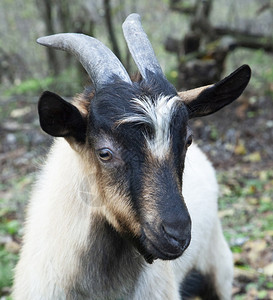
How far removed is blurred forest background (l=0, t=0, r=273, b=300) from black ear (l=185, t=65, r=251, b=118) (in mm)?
1346

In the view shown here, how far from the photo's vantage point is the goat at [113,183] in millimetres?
2414

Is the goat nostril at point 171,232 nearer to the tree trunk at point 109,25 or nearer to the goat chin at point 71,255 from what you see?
the goat chin at point 71,255

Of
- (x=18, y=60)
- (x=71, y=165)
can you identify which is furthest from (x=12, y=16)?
(x=71, y=165)

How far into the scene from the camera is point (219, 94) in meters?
2.93

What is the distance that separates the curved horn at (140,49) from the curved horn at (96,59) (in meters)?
0.15

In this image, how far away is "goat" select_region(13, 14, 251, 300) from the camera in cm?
241

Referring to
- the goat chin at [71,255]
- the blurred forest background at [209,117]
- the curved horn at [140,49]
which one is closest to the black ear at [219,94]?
the curved horn at [140,49]

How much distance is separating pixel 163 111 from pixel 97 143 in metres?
0.41

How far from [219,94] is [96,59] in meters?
0.82

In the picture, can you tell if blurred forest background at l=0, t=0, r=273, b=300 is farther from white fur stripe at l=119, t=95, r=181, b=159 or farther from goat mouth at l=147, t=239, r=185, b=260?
goat mouth at l=147, t=239, r=185, b=260

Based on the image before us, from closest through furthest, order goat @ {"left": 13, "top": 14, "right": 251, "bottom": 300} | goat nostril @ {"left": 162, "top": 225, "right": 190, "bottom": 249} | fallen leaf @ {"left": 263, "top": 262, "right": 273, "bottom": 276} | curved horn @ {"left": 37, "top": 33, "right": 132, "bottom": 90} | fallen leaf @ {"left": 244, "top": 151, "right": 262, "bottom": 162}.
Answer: goat nostril @ {"left": 162, "top": 225, "right": 190, "bottom": 249}
goat @ {"left": 13, "top": 14, "right": 251, "bottom": 300}
curved horn @ {"left": 37, "top": 33, "right": 132, "bottom": 90}
fallen leaf @ {"left": 263, "top": 262, "right": 273, "bottom": 276}
fallen leaf @ {"left": 244, "top": 151, "right": 262, "bottom": 162}

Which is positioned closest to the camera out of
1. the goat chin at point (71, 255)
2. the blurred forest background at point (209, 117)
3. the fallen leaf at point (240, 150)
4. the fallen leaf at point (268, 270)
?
the goat chin at point (71, 255)

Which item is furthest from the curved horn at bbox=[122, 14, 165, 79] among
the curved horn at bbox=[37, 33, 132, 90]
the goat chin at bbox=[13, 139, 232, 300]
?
the goat chin at bbox=[13, 139, 232, 300]

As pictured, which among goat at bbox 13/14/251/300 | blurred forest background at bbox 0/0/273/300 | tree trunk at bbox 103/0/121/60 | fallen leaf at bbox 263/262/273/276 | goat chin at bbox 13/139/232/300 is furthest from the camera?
tree trunk at bbox 103/0/121/60
